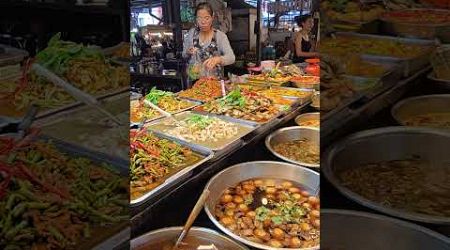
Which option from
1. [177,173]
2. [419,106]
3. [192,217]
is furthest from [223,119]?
[419,106]

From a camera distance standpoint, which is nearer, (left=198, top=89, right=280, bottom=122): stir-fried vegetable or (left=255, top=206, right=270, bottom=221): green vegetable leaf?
(left=255, top=206, right=270, bottom=221): green vegetable leaf

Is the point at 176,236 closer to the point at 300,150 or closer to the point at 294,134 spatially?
the point at 300,150

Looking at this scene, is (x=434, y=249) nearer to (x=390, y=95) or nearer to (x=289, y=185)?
(x=390, y=95)

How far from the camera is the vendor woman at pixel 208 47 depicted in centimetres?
247

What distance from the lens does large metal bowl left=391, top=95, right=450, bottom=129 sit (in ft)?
3.56

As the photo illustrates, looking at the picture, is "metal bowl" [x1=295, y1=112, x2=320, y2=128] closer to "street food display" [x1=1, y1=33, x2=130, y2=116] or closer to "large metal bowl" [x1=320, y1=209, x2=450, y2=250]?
"large metal bowl" [x1=320, y1=209, x2=450, y2=250]

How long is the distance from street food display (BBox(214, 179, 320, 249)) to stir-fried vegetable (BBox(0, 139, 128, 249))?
0.54m

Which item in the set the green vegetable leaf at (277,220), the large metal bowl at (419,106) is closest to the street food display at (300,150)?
the green vegetable leaf at (277,220)

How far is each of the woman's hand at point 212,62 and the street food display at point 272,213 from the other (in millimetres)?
1118

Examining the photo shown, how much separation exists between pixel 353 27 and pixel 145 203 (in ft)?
2.86

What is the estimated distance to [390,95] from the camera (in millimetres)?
1140

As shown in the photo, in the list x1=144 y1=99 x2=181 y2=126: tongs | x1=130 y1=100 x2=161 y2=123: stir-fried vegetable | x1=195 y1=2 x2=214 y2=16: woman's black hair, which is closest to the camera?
x1=195 y1=2 x2=214 y2=16: woman's black hair

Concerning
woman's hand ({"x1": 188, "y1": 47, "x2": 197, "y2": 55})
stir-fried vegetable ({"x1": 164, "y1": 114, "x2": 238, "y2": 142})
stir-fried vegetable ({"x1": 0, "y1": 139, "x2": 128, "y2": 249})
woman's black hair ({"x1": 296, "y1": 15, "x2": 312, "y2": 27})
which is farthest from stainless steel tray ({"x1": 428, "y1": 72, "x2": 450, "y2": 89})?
woman's hand ({"x1": 188, "y1": 47, "x2": 197, "y2": 55})

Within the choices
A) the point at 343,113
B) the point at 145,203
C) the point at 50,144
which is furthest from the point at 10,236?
the point at 343,113
